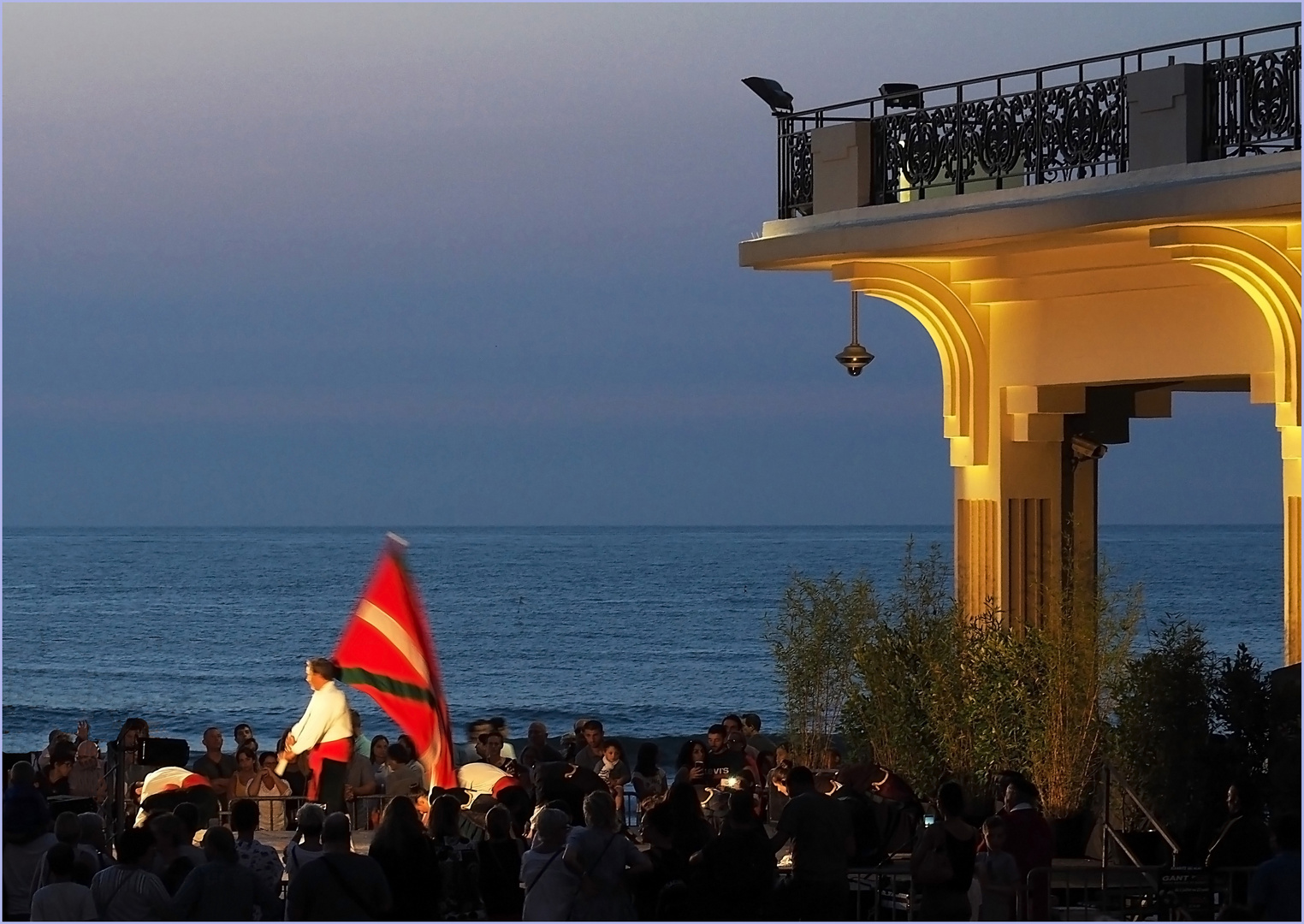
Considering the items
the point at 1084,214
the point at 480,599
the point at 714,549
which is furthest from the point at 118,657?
the point at 1084,214

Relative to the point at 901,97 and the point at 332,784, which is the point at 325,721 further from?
the point at 901,97

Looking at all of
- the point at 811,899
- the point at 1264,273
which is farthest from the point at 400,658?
the point at 1264,273

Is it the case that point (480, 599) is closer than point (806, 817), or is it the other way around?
point (806, 817)

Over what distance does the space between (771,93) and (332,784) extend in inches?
264

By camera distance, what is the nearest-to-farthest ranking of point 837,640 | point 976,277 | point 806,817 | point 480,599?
point 806,817 < point 976,277 < point 837,640 < point 480,599

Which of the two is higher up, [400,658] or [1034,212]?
[1034,212]

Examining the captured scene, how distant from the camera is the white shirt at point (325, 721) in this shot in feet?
50.4

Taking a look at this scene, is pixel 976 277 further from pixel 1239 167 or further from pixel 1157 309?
pixel 1239 167

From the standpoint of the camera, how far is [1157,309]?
16672mm

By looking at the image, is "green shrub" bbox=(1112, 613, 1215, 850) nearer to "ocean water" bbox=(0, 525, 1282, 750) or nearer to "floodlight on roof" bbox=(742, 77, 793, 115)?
"floodlight on roof" bbox=(742, 77, 793, 115)

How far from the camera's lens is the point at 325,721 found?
15.6 m

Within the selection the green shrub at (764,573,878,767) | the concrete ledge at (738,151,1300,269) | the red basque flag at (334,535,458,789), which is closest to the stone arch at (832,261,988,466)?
the concrete ledge at (738,151,1300,269)

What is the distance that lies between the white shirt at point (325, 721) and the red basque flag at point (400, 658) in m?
1.67

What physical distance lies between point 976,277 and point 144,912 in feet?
34.4
